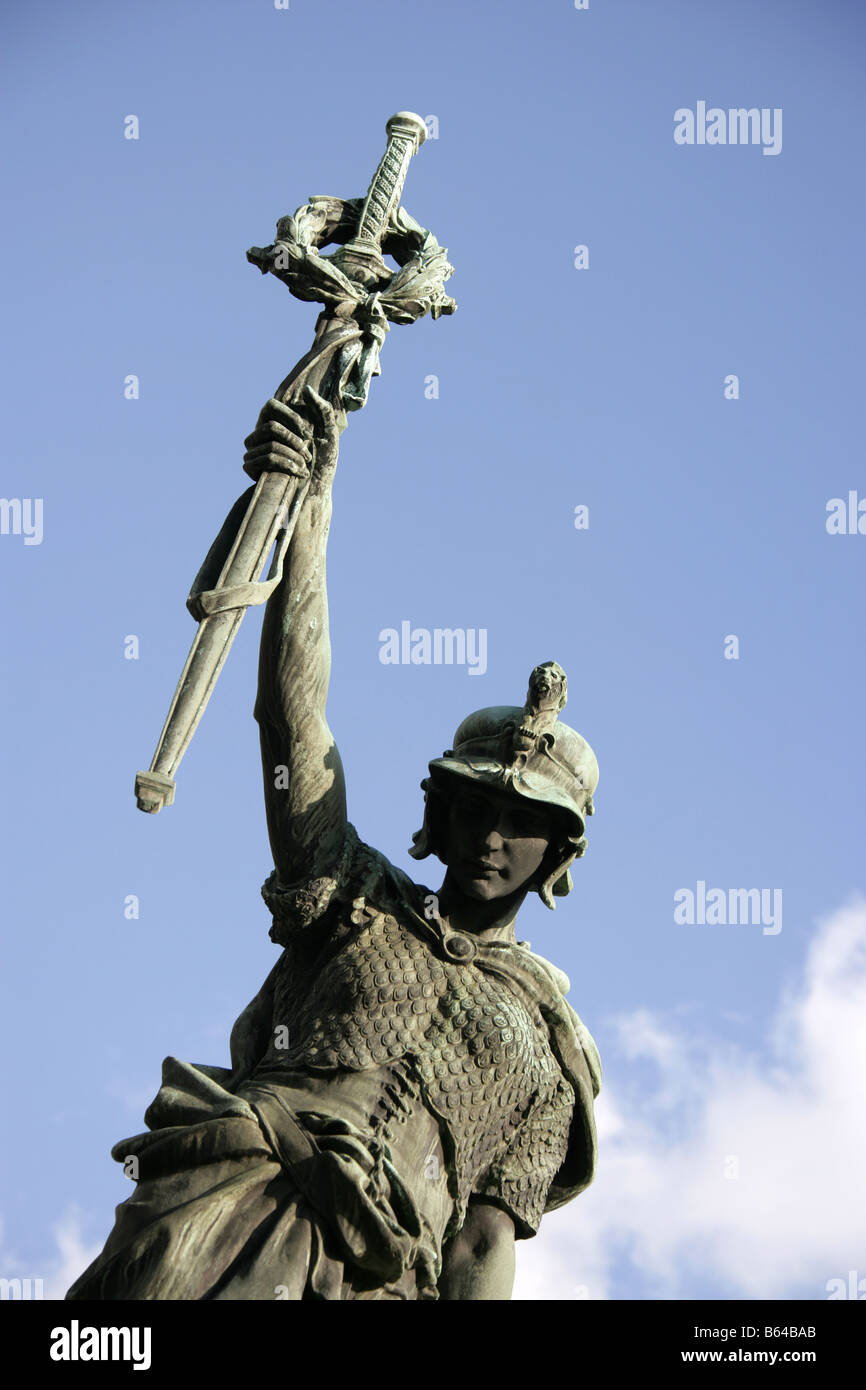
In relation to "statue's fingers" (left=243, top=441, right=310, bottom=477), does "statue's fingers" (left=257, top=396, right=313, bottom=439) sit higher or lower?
higher

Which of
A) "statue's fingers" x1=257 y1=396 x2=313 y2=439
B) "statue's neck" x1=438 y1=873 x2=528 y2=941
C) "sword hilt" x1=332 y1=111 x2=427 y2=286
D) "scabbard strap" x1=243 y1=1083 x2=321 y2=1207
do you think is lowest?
"scabbard strap" x1=243 y1=1083 x2=321 y2=1207

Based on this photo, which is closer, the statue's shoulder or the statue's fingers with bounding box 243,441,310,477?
the statue's fingers with bounding box 243,441,310,477

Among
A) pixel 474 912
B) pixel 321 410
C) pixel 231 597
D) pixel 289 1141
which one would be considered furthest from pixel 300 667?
pixel 289 1141

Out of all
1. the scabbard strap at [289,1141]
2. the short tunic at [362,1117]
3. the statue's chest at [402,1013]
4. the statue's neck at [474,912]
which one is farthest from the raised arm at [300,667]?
the scabbard strap at [289,1141]

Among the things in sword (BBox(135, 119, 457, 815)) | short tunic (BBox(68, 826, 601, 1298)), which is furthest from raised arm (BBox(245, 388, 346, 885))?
short tunic (BBox(68, 826, 601, 1298))

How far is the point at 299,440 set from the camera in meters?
11.1

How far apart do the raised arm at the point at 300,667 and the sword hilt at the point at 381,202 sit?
91 cm

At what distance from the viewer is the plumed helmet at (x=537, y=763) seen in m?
11.6

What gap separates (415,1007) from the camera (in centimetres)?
1117

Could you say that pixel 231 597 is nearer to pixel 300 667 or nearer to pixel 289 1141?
pixel 300 667

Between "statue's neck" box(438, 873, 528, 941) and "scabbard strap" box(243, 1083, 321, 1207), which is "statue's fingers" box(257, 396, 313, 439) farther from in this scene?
"scabbard strap" box(243, 1083, 321, 1207)

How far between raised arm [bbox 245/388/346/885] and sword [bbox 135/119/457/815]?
117 mm

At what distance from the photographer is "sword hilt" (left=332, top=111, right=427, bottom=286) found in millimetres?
11781
